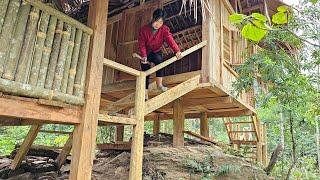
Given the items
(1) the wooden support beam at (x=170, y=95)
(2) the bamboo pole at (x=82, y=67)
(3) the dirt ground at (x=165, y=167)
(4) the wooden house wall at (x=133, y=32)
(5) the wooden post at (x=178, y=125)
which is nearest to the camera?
(2) the bamboo pole at (x=82, y=67)

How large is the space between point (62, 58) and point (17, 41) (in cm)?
54

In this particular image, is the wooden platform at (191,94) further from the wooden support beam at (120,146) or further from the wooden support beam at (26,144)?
the wooden support beam at (26,144)

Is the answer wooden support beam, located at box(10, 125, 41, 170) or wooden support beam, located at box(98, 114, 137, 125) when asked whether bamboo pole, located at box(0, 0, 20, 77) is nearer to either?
wooden support beam, located at box(98, 114, 137, 125)

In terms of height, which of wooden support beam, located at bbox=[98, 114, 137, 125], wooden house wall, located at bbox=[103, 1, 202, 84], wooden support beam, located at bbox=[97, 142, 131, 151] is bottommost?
wooden support beam, located at bbox=[97, 142, 131, 151]

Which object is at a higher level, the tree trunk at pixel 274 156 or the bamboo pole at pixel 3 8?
the bamboo pole at pixel 3 8

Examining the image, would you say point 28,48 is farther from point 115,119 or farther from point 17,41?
point 115,119

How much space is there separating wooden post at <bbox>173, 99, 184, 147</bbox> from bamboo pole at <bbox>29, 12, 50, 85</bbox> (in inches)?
176

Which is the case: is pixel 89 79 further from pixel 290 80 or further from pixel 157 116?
pixel 157 116

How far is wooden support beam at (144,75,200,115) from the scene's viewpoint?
4730 mm

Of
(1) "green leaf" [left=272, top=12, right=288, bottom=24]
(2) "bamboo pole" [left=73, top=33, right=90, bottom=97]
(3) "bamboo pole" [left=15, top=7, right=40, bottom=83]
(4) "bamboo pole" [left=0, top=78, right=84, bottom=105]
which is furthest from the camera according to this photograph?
(2) "bamboo pole" [left=73, top=33, right=90, bottom=97]

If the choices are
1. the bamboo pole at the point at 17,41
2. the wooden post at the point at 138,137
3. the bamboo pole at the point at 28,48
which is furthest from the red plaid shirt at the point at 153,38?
the bamboo pole at the point at 17,41

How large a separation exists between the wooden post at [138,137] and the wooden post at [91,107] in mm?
773

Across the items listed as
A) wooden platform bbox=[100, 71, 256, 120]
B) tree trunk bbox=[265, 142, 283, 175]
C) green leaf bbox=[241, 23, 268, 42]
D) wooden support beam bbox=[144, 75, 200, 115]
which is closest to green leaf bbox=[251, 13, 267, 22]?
green leaf bbox=[241, 23, 268, 42]

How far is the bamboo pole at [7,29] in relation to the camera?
9.24ft
